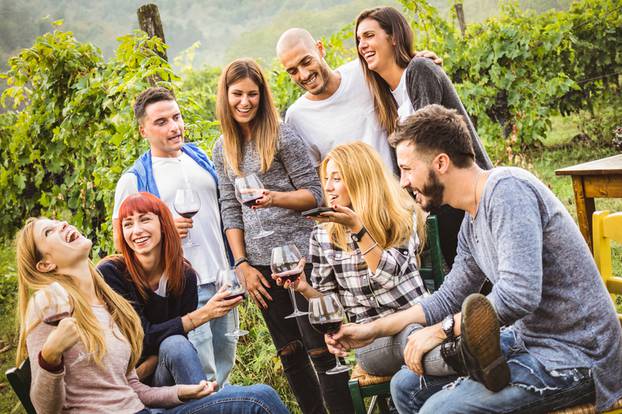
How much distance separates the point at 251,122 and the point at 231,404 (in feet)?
4.31

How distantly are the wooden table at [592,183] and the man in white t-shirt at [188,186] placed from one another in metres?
1.93

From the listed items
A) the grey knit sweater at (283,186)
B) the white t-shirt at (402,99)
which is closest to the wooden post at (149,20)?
the grey knit sweater at (283,186)

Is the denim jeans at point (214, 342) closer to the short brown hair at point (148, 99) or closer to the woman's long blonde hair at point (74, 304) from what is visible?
the woman's long blonde hair at point (74, 304)

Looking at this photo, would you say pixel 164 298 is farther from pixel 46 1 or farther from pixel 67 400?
pixel 46 1

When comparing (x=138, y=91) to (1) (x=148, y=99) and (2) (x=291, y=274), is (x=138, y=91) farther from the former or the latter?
(2) (x=291, y=274)

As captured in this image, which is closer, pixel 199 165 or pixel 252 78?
pixel 252 78

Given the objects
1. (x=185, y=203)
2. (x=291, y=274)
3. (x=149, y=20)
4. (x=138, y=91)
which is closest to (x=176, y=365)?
(x=291, y=274)

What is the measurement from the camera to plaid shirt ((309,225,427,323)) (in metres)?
2.51

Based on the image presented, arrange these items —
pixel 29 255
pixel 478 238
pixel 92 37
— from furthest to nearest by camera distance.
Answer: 1. pixel 92 37
2. pixel 29 255
3. pixel 478 238

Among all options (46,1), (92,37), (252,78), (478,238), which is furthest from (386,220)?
(46,1)

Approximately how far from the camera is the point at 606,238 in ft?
7.63

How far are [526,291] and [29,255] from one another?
1.58 metres

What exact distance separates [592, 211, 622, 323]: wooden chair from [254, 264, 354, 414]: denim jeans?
3.79 feet

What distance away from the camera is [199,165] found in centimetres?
316
